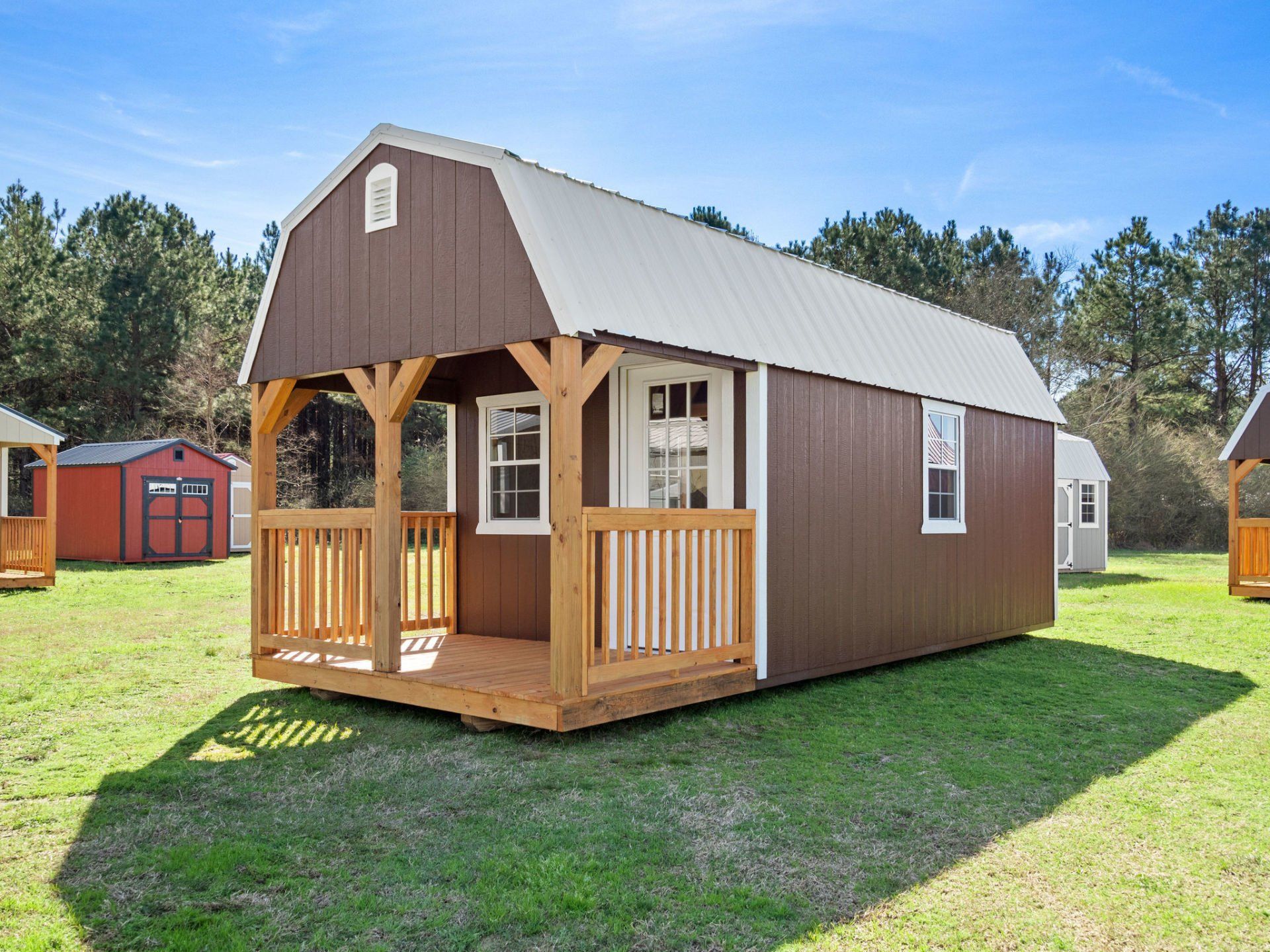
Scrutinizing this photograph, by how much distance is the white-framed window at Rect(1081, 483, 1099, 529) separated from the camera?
61.7 feet

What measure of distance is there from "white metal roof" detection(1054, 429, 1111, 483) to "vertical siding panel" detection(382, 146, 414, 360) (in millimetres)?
15007

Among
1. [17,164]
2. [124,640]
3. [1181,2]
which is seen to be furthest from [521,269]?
[17,164]

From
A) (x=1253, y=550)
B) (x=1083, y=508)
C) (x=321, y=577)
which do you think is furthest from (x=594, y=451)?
(x=1083, y=508)

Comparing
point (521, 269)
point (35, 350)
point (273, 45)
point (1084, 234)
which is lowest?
point (521, 269)

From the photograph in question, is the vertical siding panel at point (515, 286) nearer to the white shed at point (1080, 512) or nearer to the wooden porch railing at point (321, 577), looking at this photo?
the wooden porch railing at point (321, 577)

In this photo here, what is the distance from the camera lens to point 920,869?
12.1ft

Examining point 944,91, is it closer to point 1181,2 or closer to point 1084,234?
point 1181,2

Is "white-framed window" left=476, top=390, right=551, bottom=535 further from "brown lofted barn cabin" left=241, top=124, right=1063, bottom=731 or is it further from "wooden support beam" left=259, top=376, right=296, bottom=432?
"wooden support beam" left=259, top=376, right=296, bottom=432

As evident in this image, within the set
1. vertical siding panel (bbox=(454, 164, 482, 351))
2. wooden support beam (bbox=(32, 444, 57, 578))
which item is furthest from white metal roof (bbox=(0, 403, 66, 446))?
vertical siding panel (bbox=(454, 164, 482, 351))

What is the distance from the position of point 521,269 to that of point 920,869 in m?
3.64

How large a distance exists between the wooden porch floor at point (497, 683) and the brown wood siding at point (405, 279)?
6.40 feet

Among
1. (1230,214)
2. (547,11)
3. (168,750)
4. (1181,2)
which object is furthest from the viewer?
(1230,214)

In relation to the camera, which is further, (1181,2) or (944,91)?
(944,91)

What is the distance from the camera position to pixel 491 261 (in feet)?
Answer: 19.3
